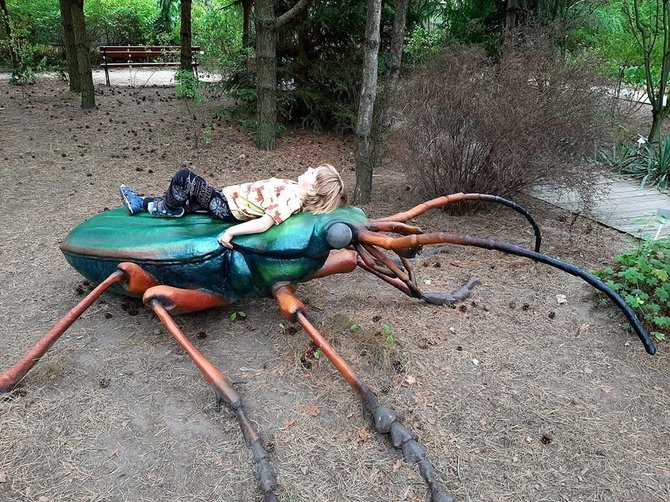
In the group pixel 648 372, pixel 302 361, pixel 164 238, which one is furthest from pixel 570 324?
pixel 164 238

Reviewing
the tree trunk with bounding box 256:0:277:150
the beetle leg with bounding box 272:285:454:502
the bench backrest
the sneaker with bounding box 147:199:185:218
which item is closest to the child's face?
the beetle leg with bounding box 272:285:454:502

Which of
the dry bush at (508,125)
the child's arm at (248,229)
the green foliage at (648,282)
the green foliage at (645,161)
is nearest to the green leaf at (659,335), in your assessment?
the green foliage at (648,282)

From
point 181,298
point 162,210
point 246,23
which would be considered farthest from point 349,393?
A: point 246,23

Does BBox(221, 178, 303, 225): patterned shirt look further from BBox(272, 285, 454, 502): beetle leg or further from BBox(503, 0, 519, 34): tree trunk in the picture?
BBox(503, 0, 519, 34): tree trunk

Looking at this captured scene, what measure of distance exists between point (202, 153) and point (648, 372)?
6926 mm

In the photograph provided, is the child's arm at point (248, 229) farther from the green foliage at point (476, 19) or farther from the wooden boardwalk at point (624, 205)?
the green foliage at point (476, 19)

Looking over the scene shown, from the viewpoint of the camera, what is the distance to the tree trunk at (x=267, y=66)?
317 inches

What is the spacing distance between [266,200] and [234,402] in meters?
1.29

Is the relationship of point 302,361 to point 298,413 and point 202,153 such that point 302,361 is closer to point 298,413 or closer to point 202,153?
point 298,413

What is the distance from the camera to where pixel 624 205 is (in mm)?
6965

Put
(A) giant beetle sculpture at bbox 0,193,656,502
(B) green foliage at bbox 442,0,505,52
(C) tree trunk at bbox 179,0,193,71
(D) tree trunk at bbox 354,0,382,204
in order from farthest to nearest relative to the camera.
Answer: (C) tree trunk at bbox 179,0,193,71, (B) green foliage at bbox 442,0,505,52, (D) tree trunk at bbox 354,0,382,204, (A) giant beetle sculpture at bbox 0,193,656,502

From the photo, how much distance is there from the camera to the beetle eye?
3.09 metres

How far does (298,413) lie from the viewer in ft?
10.4

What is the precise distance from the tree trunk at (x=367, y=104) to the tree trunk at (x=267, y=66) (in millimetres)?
2267
